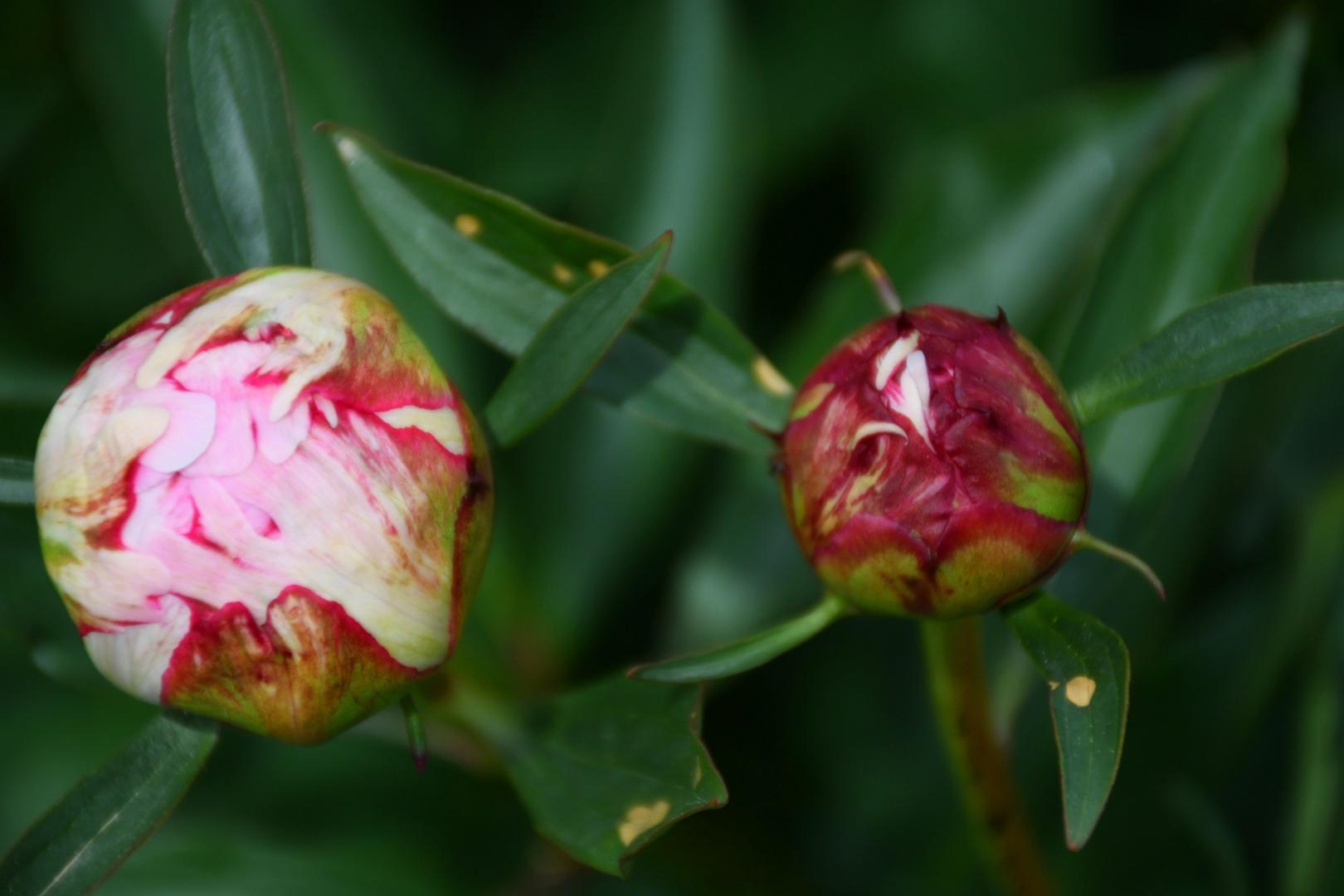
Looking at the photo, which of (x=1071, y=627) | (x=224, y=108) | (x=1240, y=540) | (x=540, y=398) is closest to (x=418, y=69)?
(x=224, y=108)

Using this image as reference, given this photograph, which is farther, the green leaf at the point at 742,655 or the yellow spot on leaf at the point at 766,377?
the yellow spot on leaf at the point at 766,377

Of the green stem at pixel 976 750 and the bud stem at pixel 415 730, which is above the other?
the bud stem at pixel 415 730

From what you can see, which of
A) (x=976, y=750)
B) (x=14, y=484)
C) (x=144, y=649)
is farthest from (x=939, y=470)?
(x=14, y=484)

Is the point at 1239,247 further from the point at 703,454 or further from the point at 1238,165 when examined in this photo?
the point at 703,454

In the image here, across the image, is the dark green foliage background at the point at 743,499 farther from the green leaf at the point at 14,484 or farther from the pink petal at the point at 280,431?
the pink petal at the point at 280,431

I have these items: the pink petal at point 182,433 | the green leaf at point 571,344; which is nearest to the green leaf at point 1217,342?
the green leaf at point 571,344

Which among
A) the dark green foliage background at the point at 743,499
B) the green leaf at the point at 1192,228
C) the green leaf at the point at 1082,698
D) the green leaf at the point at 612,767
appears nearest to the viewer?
the green leaf at the point at 1082,698

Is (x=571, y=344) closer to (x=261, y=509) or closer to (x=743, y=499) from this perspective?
(x=261, y=509)
